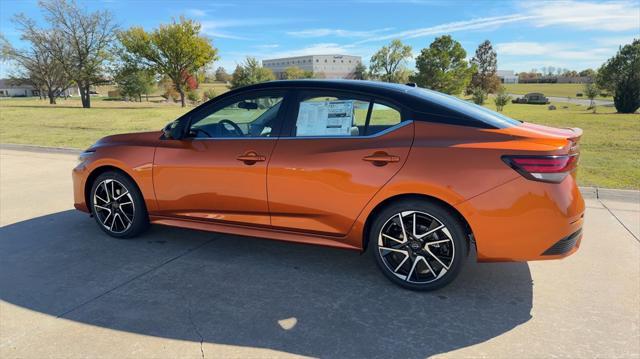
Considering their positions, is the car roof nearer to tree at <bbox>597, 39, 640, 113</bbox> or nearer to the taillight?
the taillight

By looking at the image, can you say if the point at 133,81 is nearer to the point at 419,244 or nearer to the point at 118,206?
the point at 118,206

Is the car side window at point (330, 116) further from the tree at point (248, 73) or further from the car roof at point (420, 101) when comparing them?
the tree at point (248, 73)

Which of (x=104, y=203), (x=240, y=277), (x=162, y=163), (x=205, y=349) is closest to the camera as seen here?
(x=205, y=349)

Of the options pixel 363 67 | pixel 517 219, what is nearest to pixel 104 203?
pixel 517 219

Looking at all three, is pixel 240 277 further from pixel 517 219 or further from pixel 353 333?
pixel 517 219

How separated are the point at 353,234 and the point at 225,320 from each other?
120 cm

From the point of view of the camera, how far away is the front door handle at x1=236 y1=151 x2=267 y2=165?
3.84 meters

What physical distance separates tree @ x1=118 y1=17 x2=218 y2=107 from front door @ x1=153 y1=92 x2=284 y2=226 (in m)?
49.5

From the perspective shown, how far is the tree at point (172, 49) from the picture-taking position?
49969 mm

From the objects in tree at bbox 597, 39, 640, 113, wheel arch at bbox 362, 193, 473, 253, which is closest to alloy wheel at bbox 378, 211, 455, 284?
wheel arch at bbox 362, 193, 473, 253

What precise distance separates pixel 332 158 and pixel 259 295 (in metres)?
1.22

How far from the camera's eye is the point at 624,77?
1331 inches

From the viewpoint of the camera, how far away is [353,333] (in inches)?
114

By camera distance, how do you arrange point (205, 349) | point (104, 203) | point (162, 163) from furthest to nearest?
point (104, 203) < point (162, 163) < point (205, 349)
